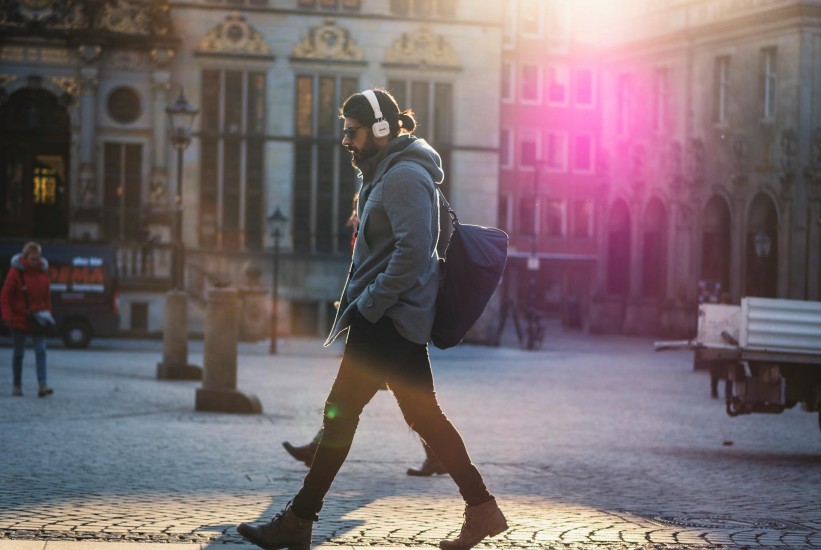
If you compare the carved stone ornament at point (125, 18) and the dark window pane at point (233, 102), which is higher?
the carved stone ornament at point (125, 18)

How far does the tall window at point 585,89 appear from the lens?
241ft

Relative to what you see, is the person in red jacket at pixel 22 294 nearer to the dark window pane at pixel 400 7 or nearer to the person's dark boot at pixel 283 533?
the person's dark boot at pixel 283 533

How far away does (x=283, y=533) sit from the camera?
6.91m

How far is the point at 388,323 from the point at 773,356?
776 centimetres

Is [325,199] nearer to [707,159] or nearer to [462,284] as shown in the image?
[707,159]

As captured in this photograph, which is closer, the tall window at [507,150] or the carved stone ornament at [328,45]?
the carved stone ornament at [328,45]

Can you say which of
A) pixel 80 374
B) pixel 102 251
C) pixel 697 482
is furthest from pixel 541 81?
pixel 697 482

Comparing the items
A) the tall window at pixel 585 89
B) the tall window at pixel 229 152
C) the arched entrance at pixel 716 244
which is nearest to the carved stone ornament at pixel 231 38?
the tall window at pixel 229 152

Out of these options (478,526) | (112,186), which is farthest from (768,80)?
(478,526)

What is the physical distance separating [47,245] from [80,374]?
1120cm

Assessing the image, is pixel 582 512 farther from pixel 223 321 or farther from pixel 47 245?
pixel 47 245

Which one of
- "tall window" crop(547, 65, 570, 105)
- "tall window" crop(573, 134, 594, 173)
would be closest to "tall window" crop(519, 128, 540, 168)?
"tall window" crop(547, 65, 570, 105)

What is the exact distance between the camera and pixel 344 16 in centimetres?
4175

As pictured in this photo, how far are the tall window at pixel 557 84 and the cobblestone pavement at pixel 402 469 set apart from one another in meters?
50.2
